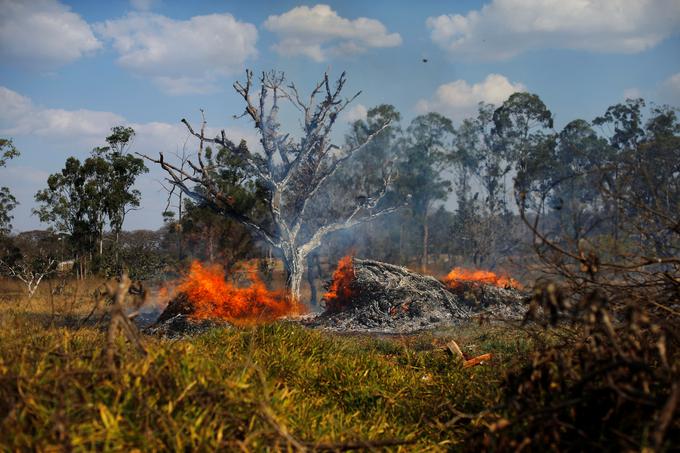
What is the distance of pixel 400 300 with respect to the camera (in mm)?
18000

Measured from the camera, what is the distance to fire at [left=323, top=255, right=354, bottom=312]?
18.5m

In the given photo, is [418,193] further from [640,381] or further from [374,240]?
[640,381]

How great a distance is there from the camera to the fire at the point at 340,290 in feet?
60.7

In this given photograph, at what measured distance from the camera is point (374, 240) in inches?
1569

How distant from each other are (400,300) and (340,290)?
207cm

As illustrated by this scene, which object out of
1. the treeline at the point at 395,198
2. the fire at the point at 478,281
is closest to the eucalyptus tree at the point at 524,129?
the treeline at the point at 395,198

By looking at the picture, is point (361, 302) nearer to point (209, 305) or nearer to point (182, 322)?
point (209, 305)

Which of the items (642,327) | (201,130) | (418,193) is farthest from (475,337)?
(418,193)

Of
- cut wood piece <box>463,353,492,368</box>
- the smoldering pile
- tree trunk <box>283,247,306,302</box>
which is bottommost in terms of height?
the smoldering pile

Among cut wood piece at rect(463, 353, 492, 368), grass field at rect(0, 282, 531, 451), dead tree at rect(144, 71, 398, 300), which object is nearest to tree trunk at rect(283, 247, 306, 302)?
dead tree at rect(144, 71, 398, 300)

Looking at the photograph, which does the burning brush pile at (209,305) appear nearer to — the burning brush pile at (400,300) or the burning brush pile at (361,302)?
the burning brush pile at (361,302)

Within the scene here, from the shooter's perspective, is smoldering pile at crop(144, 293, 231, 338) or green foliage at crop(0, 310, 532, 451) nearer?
green foliage at crop(0, 310, 532, 451)

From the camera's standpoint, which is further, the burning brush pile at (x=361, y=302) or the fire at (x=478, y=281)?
the fire at (x=478, y=281)

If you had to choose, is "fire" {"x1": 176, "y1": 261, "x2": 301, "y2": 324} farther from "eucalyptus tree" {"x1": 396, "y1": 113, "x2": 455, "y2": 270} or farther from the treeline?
"eucalyptus tree" {"x1": 396, "y1": 113, "x2": 455, "y2": 270}
